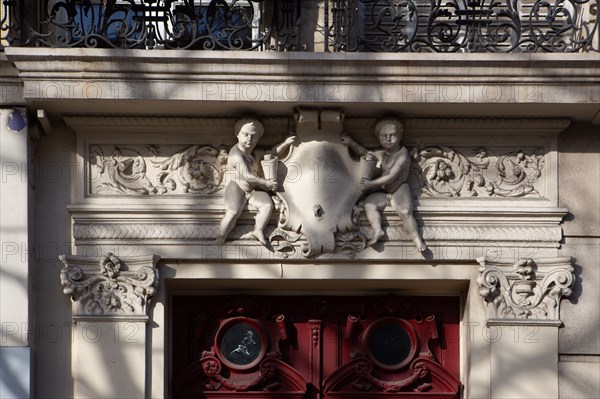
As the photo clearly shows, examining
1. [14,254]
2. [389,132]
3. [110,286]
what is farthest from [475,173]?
[14,254]

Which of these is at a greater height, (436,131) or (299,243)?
(436,131)

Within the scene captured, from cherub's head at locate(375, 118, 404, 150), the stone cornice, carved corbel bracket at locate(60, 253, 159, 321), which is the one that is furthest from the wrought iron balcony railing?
carved corbel bracket at locate(60, 253, 159, 321)

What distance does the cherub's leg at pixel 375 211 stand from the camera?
35.4ft

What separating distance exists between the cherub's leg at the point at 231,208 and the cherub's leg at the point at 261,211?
0.09 m

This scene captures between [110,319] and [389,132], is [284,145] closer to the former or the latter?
[389,132]

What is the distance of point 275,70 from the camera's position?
1051 cm

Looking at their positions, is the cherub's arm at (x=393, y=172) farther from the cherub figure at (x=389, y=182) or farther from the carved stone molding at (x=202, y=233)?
the carved stone molding at (x=202, y=233)

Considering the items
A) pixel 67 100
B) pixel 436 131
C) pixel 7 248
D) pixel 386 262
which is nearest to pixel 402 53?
pixel 436 131

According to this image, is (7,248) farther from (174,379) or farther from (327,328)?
(327,328)

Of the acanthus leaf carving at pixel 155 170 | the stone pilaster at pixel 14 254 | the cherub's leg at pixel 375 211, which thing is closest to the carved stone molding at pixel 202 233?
the cherub's leg at pixel 375 211

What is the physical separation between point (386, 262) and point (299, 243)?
65 centimetres

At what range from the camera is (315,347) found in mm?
11133

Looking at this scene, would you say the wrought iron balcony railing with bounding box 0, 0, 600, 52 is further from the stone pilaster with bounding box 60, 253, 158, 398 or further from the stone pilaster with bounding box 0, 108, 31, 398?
the stone pilaster with bounding box 60, 253, 158, 398

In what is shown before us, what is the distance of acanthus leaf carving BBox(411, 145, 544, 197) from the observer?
36.0 feet
